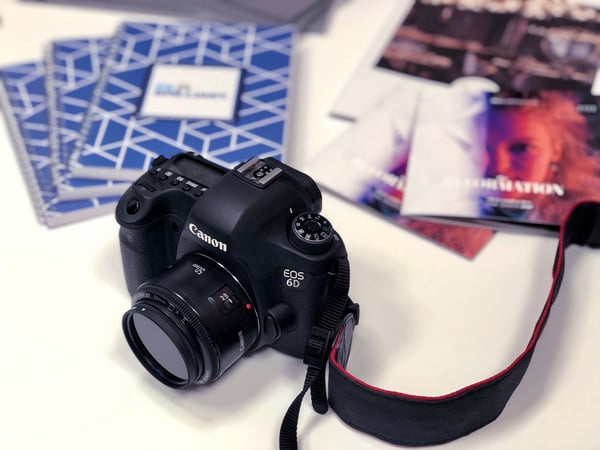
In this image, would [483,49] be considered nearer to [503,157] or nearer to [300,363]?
[503,157]

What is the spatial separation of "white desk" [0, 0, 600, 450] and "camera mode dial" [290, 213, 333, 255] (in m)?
0.13

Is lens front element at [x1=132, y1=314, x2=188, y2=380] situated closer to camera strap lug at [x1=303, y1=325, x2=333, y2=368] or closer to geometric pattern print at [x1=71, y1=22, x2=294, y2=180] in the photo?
camera strap lug at [x1=303, y1=325, x2=333, y2=368]

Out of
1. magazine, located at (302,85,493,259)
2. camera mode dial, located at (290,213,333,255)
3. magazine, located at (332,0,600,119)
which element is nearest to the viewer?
camera mode dial, located at (290,213,333,255)

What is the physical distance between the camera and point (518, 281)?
69 cm

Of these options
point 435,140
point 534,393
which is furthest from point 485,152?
point 534,393

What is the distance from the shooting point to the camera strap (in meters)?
0.54

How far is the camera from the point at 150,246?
0.60 meters

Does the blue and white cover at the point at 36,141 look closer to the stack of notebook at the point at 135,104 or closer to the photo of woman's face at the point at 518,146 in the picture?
the stack of notebook at the point at 135,104

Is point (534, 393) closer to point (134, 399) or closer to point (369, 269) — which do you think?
point (369, 269)

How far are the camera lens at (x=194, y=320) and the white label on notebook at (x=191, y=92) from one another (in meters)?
0.30

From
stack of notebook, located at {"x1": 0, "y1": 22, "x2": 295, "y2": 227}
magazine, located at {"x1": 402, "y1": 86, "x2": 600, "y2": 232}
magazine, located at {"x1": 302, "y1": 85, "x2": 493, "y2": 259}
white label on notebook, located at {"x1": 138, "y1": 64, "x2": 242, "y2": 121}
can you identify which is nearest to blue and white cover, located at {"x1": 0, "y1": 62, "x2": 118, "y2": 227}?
stack of notebook, located at {"x1": 0, "y1": 22, "x2": 295, "y2": 227}

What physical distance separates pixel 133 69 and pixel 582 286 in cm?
58

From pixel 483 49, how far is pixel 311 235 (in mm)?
528

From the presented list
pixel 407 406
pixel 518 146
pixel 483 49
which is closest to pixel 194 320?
pixel 407 406
